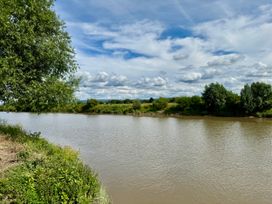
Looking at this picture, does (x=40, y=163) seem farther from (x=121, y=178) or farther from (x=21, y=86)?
(x=121, y=178)

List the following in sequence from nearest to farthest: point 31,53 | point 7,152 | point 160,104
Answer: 1. point 7,152
2. point 31,53
3. point 160,104

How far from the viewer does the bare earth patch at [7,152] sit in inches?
428

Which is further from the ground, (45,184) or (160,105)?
(160,105)

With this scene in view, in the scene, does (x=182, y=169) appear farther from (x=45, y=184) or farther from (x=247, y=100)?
(x=247, y=100)

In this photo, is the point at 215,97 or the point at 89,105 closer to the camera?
the point at 215,97

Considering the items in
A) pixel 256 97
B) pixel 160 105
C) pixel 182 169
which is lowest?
pixel 182 169

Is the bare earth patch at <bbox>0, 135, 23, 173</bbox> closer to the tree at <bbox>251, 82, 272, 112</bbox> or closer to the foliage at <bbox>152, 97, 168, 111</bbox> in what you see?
the tree at <bbox>251, 82, 272, 112</bbox>

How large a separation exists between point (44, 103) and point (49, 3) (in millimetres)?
6057

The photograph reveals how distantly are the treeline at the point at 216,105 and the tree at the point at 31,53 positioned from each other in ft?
160

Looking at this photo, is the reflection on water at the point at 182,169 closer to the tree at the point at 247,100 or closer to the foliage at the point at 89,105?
the tree at the point at 247,100

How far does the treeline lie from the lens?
71938mm

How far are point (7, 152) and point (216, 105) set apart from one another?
228 ft

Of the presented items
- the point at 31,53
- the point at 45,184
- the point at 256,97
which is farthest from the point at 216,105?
the point at 45,184

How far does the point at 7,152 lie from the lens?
41.0ft
